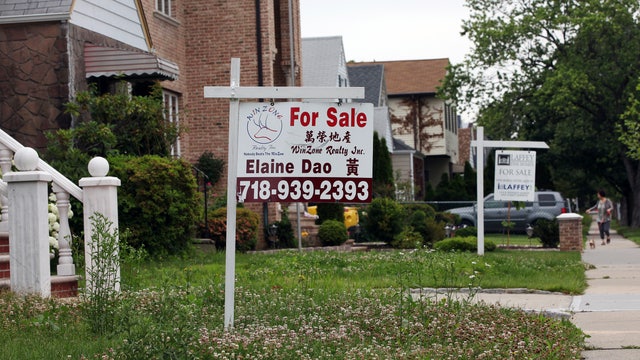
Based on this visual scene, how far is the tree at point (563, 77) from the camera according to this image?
41.6m

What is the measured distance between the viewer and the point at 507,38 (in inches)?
1702

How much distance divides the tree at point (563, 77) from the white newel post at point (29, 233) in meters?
33.0

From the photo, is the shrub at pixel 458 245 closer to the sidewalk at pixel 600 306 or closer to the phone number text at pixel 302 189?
the sidewalk at pixel 600 306

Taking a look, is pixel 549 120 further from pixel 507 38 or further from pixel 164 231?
pixel 164 231

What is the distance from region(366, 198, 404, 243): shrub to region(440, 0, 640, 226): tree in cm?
1589

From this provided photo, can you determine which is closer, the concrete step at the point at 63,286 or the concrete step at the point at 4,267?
the concrete step at the point at 63,286

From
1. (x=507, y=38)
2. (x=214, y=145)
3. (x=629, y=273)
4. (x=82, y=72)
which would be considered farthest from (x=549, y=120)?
(x=82, y=72)

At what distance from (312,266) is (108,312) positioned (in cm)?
696

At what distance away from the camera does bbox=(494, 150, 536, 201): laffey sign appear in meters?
22.7

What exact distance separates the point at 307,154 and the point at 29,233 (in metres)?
3.46

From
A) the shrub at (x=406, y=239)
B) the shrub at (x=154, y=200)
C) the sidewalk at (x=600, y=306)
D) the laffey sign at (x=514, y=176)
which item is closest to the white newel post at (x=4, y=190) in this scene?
the shrub at (x=154, y=200)

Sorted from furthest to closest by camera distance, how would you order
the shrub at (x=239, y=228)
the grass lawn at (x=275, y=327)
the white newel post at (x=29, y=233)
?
the shrub at (x=239, y=228)
the white newel post at (x=29, y=233)
the grass lawn at (x=275, y=327)

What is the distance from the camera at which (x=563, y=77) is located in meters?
40.9

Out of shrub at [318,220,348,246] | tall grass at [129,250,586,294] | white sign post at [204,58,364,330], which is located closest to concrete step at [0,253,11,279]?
tall grass at [129,250,586,294]
